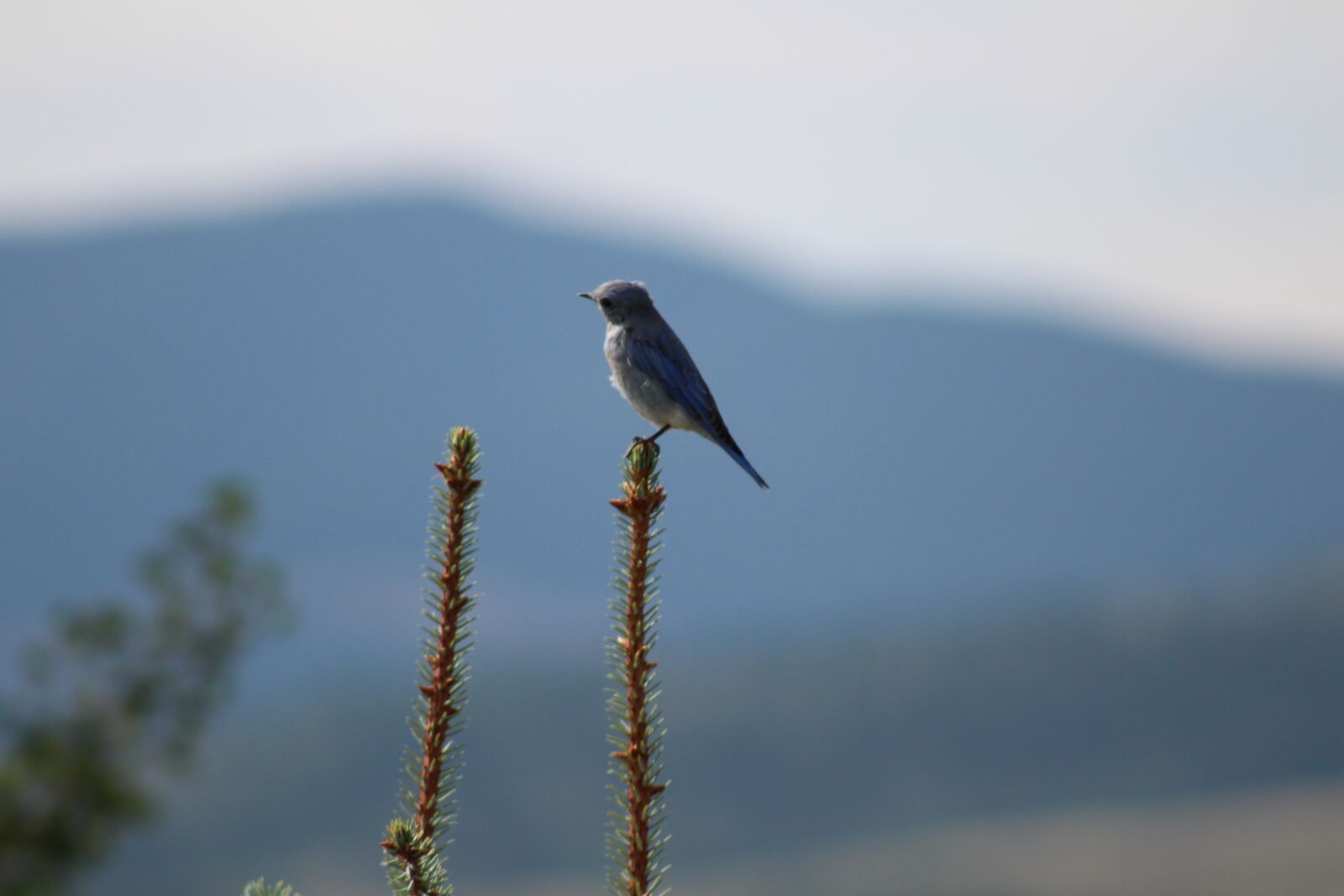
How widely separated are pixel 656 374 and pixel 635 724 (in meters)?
6.92

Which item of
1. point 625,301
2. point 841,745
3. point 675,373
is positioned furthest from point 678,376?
point 841,745

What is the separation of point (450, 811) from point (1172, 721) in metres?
126

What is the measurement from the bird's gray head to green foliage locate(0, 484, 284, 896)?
4.82m

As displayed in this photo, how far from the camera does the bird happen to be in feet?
34.6

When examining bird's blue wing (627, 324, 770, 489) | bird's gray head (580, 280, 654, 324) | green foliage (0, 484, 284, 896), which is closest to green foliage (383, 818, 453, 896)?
bird's blue wing (627, 324, 770, 489)

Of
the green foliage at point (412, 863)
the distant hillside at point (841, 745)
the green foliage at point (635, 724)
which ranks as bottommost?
the green foliage at point (412, 863)

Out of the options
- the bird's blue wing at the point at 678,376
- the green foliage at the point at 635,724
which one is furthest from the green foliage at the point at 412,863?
the bird's blue wing at the point at 678,376

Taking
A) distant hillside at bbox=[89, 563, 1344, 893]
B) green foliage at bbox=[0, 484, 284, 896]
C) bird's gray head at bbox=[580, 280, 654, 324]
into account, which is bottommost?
green foliage at bbox=[0, 484, 284, 896]

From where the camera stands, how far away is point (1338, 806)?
95.5m

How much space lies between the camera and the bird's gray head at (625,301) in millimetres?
11492

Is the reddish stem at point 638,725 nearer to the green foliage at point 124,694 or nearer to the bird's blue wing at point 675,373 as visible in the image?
the bird's blue wing at point 675,373

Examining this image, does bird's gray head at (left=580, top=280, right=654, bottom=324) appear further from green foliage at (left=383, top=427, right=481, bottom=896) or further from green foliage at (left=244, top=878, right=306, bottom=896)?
green foliage at (left=244, top=878, right=306, bottom=896)

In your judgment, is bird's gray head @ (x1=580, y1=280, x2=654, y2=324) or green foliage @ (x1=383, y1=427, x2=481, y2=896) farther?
bird's gray head @ (x1=580, y1=280, x2=654, y2=324)

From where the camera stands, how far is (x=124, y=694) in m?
15.1
